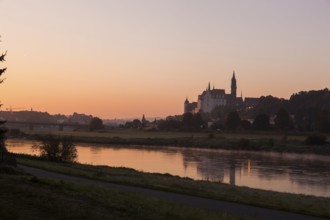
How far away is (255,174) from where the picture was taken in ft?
132

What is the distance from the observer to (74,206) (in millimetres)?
11555

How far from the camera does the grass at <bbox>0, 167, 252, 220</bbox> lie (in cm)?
1044

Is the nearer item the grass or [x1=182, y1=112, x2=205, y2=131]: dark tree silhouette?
the grass

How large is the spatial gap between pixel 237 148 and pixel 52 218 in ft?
240

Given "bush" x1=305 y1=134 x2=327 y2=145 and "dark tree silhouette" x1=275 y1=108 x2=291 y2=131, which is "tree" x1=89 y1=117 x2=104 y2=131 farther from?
"bush" x1=305 y1=134 x2=327 y2=145

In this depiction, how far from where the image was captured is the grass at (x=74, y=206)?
10.4 m

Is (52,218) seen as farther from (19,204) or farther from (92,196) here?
(92,196)

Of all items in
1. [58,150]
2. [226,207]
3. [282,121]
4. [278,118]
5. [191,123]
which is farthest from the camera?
[191,123]

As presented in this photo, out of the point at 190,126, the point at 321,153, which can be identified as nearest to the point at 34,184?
the point at 321,153

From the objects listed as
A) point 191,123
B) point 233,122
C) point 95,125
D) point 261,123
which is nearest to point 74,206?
point 261,123

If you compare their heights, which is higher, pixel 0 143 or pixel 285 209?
pixel 0 143

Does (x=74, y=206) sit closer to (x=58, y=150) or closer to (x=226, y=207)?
(x=226, y=207)

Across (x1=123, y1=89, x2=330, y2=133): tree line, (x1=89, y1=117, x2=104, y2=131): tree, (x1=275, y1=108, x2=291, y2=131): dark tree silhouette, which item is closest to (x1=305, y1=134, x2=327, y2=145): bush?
(x1=123, y1=89, x2=330, y2=133): tree line

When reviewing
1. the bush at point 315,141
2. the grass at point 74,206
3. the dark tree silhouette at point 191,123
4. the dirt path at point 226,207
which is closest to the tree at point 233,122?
the dark tree silhouette at point 191,123
